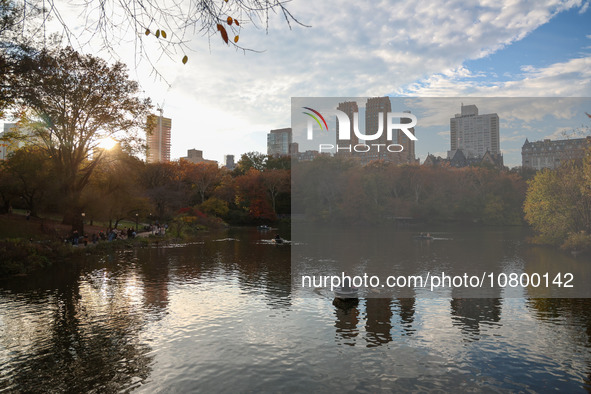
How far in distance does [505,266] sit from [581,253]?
12567mm

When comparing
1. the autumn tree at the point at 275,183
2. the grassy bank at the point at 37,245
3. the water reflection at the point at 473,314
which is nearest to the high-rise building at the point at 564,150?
the water reflection at the point at 473,314

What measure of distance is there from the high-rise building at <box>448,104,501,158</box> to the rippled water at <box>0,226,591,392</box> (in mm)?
96034

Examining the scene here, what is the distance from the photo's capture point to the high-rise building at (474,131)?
108 meters

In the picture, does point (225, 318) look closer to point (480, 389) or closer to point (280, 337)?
point (280, 337)

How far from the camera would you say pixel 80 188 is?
39.1 m

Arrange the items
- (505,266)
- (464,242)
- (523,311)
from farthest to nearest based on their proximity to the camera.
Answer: (464,242)
(505,266)
(523,311)

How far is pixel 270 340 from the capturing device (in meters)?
14.1

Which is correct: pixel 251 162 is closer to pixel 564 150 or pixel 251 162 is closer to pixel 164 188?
pixel 164 188

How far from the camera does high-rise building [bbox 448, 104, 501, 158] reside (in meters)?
108

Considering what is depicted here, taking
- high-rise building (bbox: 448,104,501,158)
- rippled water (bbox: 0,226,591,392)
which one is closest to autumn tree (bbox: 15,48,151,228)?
rippled water (bbox: 0,226,591,392)

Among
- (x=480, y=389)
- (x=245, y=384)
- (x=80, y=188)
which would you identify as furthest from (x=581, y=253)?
(x=80, y=188)

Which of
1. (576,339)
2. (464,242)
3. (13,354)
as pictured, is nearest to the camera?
(13,354)

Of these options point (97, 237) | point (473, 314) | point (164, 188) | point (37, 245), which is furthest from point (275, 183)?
point (473, 314)

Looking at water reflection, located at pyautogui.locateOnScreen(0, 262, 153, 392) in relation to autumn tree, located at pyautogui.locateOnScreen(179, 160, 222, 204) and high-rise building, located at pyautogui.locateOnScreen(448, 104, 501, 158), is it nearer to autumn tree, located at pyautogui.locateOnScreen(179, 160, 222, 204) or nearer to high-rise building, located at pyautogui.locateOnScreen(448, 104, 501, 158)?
autumn tree, located at pyautogui.locateOnScreen(179, 160, 222, 204)
